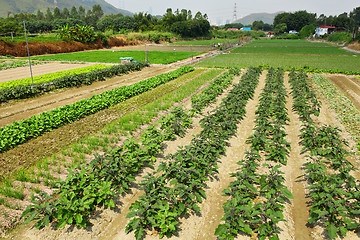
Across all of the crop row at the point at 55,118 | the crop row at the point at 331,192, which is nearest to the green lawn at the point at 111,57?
the crop row at the point at 55,118

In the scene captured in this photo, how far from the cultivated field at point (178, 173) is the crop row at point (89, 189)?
3 centimetres

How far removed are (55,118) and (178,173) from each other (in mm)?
6280

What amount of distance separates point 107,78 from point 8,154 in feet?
40.8

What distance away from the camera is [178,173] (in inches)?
205

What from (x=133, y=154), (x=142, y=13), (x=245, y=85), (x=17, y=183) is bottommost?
(x=17, y=183)

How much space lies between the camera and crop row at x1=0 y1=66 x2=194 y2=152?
7562 millimetres

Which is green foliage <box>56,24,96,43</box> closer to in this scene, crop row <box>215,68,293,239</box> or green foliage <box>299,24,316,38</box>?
crop row <box>215,68,293,239</box>

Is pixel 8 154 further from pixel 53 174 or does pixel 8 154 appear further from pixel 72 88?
pixel 72 88

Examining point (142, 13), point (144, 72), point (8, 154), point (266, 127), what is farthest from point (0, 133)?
point (142, 13)

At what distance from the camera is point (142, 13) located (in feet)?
352

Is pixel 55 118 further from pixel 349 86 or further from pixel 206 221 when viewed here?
pixel 349 86

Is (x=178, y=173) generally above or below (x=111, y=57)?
below

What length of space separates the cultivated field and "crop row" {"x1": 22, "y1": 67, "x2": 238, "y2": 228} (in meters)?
0.03

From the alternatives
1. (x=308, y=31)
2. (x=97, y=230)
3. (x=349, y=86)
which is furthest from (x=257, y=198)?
(x=308, y=31)
